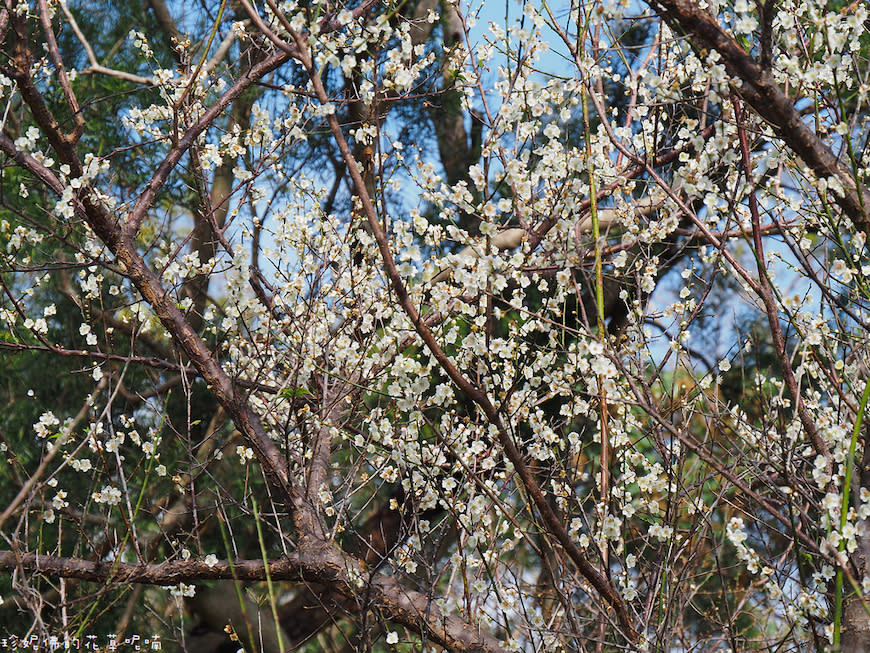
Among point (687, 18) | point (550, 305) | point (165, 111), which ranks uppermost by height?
point (165, 111)

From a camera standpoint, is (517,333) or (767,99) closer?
(767,99)

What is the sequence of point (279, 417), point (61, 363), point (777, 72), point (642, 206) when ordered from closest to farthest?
1. point (777, 72)
2. point (642, 206)
3. point (279, 417)
4. point (61, 363)

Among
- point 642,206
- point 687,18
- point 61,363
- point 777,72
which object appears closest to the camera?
point 687,18

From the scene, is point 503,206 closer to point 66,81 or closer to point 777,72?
point 777,72

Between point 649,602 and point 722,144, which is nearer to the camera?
point 722,144

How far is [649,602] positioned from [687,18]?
1.08 metres

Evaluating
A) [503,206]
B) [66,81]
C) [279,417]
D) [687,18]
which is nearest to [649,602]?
[503,206]

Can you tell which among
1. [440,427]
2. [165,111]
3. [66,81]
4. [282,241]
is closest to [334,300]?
[282,241]

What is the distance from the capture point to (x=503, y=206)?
4.85 ft

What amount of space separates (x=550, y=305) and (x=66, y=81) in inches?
50.9

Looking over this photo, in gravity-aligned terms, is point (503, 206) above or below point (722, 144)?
below

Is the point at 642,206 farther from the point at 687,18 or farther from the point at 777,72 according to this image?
the point at 687,18

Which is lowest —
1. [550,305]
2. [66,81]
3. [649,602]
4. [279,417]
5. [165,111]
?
[649,602]

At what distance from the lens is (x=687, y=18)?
3.94 feet
